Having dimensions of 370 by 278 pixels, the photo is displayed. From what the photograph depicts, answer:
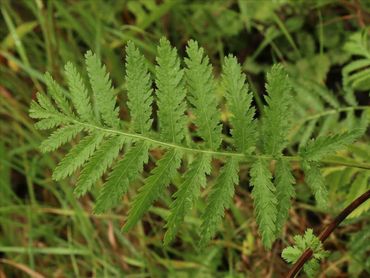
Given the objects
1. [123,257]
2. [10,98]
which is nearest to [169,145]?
[123,257]

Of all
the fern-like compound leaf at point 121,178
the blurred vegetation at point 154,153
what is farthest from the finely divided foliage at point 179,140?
the blurred vegetation at point 154,153

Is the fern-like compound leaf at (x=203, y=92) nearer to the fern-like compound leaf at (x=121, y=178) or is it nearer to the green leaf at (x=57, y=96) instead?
the fern-like compound leaf at (x=121, y=178)

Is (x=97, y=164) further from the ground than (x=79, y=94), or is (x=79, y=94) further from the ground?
(x=79, y=94)

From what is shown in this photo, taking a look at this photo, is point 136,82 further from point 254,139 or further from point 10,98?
point 10,98

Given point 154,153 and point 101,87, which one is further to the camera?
point 154,153

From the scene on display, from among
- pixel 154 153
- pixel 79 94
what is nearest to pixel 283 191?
pixel 79 94

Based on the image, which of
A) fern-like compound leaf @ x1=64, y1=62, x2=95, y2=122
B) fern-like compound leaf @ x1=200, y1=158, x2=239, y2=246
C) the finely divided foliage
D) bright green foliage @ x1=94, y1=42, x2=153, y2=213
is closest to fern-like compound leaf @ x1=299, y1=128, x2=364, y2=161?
A: the finely divided foliage

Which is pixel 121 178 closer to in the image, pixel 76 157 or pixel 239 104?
pixel 76 157
